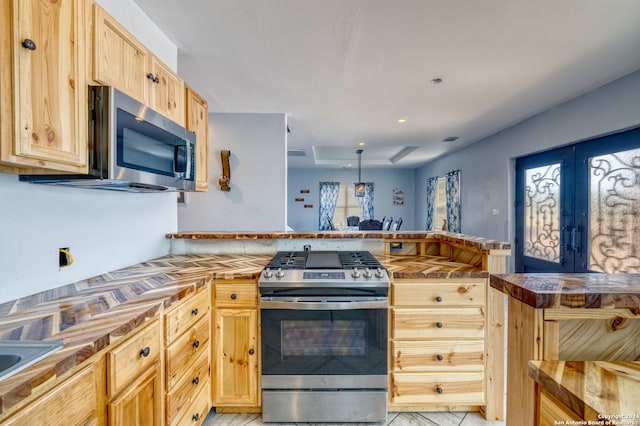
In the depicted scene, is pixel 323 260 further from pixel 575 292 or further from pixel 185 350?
pixel 575 292

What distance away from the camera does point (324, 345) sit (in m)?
1.70

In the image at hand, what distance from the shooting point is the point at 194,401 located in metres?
1.51

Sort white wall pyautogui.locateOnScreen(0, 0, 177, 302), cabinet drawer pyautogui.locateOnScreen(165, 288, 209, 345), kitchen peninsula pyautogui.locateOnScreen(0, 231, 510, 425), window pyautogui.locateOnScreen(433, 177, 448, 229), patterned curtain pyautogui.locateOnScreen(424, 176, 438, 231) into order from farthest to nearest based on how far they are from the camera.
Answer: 1. patterned curtain pyautogui.locateOnScreen(424, 176, 438, 231)
2. window pyautogui.locateOnScreen(433, 177, 448, 229)
3. cabinet drawer pyautogui.locateOnScreen(165, 288, 209, 345)
4. white wall pyautogui.locateOnScreen(0, 0, 177, 302)
5. kitchen peninsula pyautogui.locateOnScreen(0, 231, 510, 425)

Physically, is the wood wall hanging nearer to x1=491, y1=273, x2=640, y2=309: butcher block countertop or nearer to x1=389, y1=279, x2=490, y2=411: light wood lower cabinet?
x1=389, y1=279, x2=490, y2=411: light wood lower cabinet

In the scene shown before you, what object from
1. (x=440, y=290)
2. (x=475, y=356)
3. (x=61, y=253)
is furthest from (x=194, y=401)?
(x=475, y=356)

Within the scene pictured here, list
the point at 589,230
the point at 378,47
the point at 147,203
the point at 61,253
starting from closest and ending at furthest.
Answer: the point at 61,253, the point at 147,203, the point at 378,47, the point at 589,230

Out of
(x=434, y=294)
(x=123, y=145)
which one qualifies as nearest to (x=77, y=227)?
(x=123, y=145)

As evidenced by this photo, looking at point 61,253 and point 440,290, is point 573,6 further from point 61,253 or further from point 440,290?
point 61,253

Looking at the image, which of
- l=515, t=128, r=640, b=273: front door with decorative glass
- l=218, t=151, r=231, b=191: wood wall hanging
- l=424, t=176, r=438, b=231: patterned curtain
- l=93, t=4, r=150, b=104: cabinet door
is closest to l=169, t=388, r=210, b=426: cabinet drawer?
l=93, t=4, r=150, b=104: cabinet door

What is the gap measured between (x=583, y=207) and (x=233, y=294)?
3819 mm

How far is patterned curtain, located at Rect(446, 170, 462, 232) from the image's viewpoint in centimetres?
643

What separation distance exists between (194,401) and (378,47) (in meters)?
2.62

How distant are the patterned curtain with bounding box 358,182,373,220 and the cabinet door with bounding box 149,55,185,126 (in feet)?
26.5

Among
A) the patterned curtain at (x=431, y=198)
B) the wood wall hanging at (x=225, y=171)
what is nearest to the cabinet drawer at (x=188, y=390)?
the wood wall hanging at (x=225, y=171)
